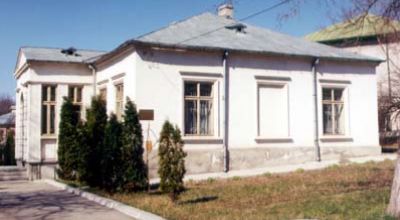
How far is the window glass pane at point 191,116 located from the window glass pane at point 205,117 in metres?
0.30

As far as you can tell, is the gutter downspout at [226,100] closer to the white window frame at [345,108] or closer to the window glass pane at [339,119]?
the white window frame at [345,108]

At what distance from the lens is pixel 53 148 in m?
21.8

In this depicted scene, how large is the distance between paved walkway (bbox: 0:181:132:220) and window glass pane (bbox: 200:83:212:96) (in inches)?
260

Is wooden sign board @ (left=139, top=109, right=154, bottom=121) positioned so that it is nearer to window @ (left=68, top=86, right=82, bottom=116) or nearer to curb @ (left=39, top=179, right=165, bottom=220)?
curb @ (left=39, top=179, right=165, bottom=220)

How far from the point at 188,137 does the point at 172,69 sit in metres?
2.62

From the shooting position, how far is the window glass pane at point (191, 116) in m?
19.4

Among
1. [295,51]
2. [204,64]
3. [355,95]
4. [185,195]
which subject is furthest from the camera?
[355,95]

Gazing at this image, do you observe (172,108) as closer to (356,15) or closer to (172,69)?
(172,69)

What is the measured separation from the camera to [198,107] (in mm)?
19453

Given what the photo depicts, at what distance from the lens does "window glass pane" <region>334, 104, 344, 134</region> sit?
22508mm

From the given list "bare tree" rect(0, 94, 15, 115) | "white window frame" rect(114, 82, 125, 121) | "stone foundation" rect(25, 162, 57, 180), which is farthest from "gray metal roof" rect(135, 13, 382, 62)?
"bare tree" rect(0, 94, 15, 115)

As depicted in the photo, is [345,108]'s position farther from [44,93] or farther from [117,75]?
[44,93]

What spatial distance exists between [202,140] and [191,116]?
1054mm

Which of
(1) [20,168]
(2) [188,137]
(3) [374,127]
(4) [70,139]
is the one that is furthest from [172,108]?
(3) [374,127]
